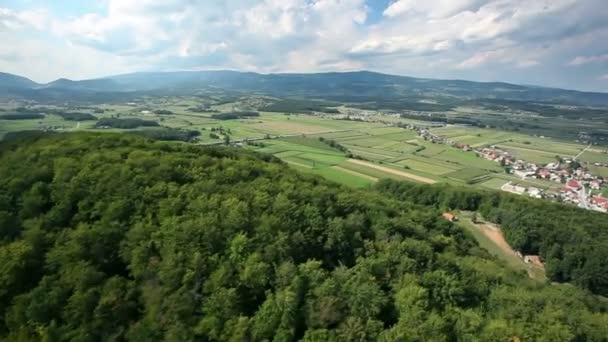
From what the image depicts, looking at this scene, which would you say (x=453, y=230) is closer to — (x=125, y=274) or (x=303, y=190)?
(x=303, y=190)

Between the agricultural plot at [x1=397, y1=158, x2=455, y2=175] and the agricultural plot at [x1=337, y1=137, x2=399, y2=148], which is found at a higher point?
the agricultural plot at [x1=337, y1=137, x2=399, y2=148]

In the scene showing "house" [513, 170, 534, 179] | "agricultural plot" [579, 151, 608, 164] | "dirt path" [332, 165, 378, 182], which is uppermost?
"agricultural plot" [579, 151, 608, 164]

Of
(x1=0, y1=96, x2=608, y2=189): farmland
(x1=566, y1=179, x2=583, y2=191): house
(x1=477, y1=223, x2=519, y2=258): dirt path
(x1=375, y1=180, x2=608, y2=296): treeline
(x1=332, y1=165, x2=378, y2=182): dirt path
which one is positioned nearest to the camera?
(x1=375, y1=180, x2=608, y2=296): treeline

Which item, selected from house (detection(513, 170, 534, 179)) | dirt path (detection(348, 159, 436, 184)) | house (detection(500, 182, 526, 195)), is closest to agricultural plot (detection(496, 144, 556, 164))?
house (detection(513, 170, 534, 179))

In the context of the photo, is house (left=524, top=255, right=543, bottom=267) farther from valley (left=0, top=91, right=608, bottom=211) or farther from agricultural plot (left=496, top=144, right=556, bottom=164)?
agricultural plot (left=496, top=144, right=556, bottom=164)

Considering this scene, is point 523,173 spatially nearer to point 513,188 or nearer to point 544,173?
point 544,173

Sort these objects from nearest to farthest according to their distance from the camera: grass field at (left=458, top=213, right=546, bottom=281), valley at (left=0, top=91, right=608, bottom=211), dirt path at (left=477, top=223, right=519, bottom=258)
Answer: grass field at (left=458, top=213, right=546, bottom=281)
dirt path at (left=477, top=223, right=519, bottom=258)
valley at (left=0, top=91, right=608, bottom=211)
